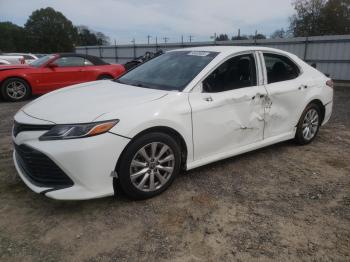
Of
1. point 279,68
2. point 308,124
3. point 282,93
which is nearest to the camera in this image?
point 282,93

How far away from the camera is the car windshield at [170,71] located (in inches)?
144

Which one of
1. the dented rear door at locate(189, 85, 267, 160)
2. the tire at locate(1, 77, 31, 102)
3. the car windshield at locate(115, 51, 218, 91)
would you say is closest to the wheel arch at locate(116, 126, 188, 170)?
the dented rear door at locate(189, 85, 267, 160)

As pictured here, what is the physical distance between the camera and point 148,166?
10.5ft

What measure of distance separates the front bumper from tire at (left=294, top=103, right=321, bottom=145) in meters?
3.01

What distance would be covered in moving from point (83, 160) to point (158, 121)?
0.79m

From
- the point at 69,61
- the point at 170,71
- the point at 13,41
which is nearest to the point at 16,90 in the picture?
the point at 69,61

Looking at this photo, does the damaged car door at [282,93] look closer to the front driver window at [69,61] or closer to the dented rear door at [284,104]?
the dented rear door at [284,104]

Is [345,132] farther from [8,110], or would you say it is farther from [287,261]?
[8,110]

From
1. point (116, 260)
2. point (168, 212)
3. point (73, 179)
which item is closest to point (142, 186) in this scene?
point (168, 212)

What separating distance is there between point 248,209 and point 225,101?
1.22 m

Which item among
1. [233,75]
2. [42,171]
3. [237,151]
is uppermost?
[233,75]

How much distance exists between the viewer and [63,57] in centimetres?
929

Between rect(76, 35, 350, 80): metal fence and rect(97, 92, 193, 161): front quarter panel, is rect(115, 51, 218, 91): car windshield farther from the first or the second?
rect(76, 35, 350, 80): metal fence

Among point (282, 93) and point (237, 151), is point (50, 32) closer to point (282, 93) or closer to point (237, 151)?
point (282, 93)
